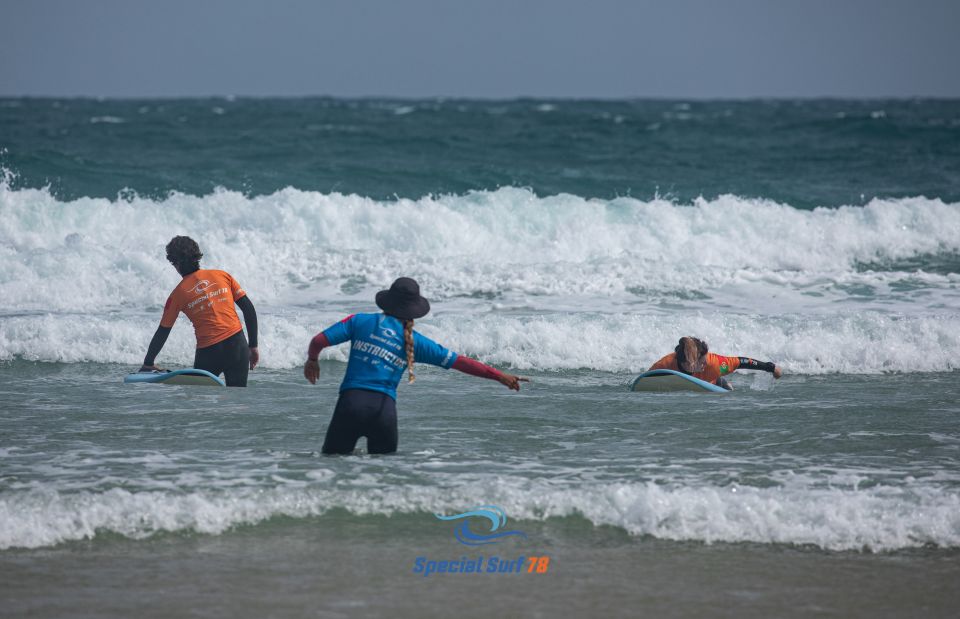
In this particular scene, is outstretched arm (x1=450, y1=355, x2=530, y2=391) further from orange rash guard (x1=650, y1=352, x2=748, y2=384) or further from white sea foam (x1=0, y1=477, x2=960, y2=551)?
orange rash guard (x1=650, y1=352, x2=748, y2=384)

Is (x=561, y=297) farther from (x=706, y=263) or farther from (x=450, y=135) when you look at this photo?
(x=450, y=135)

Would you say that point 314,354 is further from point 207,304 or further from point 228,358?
point 228,358

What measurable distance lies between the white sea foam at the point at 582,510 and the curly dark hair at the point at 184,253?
8.46 ft

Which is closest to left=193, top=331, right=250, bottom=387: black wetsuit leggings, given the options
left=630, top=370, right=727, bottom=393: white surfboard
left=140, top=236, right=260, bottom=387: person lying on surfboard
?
left=140, top=236, right=260, bottom=387: person lying on surfboard

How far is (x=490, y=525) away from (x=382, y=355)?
1298 millimetres

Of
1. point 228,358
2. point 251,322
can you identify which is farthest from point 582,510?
point 228,358

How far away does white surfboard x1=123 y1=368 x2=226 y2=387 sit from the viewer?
9227 millimetres

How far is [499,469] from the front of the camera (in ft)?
25.1

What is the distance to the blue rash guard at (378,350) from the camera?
274 inches

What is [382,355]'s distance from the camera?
23.0ft

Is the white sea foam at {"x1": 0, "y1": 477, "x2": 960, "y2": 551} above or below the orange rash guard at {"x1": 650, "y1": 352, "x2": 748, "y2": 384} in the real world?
below

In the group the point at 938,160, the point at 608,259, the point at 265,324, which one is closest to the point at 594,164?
the point at 938,160

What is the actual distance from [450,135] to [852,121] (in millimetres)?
14059

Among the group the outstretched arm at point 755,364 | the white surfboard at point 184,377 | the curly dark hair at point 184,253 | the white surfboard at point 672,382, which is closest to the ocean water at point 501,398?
the white surfboard at point 672,382
